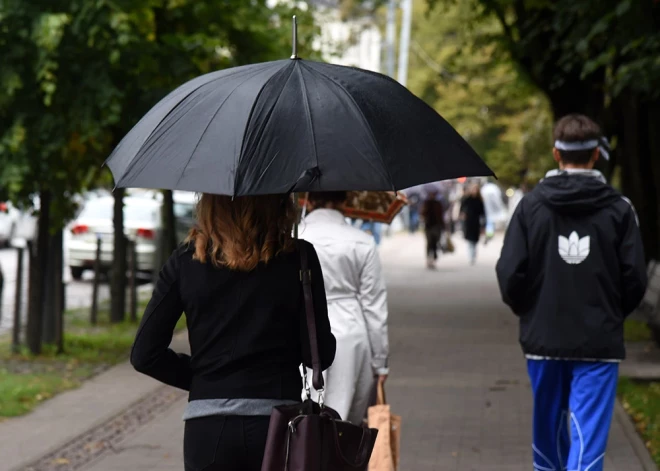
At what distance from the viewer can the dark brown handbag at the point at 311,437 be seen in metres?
3.31

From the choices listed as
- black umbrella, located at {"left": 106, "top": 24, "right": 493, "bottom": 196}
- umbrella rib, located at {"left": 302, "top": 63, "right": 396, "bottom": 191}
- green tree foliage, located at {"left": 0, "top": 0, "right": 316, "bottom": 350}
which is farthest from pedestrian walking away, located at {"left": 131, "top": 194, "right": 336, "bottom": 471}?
green tree foliage, located at {"left": 0, "top": 0, "right": 316, "bottom": 350}

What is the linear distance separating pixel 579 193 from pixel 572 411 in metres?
0.97

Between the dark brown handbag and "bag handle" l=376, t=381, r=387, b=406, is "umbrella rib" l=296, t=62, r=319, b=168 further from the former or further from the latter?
"bag handle" l=376, t=381, r=387, b=406

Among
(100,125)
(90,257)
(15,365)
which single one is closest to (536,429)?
(100,125)

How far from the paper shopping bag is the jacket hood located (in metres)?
1.23

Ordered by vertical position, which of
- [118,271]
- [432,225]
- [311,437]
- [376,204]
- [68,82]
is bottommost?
[311,437]

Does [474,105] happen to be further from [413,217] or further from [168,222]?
[168,222]

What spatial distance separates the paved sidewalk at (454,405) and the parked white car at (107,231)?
487 cm

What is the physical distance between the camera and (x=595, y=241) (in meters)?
5.34

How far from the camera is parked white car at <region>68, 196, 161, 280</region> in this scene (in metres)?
20.0

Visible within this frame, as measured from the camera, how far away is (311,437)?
334cm

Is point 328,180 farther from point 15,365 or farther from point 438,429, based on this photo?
point 15,365

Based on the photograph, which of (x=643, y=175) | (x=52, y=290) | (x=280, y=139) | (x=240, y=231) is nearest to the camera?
(x=240, y=231)

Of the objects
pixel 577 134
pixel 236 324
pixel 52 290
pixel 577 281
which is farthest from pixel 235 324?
pixel 52 290
